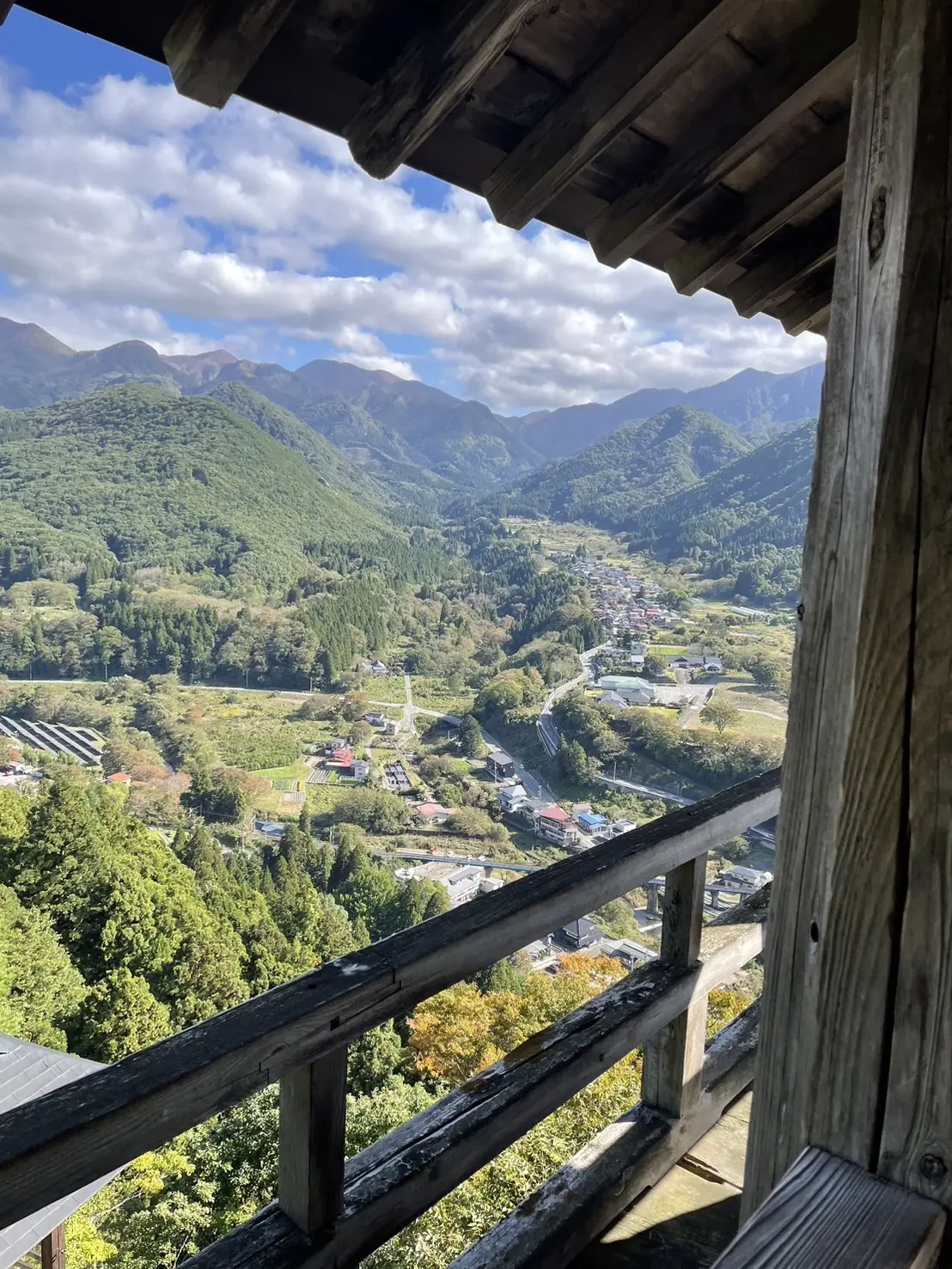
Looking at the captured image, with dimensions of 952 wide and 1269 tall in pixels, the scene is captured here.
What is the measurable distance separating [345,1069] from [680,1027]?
0.90 m

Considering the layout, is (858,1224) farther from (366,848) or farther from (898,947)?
(366,848)

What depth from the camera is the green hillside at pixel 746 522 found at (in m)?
68.4

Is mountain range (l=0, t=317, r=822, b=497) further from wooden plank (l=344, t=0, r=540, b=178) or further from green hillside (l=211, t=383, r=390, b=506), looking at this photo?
wooden plank (l=344, t=0, r=540, b=178)

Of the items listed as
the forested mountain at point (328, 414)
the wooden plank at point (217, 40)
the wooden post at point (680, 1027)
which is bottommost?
the wooden post at point (680, 1027)

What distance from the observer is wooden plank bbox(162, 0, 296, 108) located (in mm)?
767

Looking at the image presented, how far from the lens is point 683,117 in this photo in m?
1.15

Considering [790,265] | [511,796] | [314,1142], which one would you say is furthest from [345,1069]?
[511,796]

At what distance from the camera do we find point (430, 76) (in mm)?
888

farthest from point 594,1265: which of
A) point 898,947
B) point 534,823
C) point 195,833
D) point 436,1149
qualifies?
point 534,823

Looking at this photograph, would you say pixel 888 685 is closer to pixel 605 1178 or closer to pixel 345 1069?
pixel 345 1069

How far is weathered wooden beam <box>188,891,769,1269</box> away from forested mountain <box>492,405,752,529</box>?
99026 millimetres

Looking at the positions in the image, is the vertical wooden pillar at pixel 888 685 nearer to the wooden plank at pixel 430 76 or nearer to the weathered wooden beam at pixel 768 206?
the wooden plank at pixel 430 76

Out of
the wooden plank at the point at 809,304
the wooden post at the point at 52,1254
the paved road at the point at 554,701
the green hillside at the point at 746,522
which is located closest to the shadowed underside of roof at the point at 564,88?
the wooden plank at the point at 809,304

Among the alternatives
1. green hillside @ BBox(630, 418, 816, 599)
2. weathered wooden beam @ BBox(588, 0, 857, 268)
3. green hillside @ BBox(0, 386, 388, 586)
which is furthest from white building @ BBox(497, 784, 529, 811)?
green hillside @ BBox(0, 386, 388, 586)
